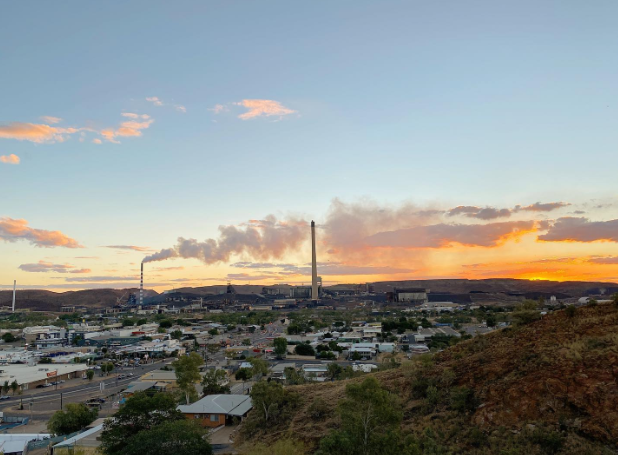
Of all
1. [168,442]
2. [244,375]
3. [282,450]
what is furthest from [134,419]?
[244,375]

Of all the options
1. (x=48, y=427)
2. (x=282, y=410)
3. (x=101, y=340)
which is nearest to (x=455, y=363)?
(x=282, y=410)

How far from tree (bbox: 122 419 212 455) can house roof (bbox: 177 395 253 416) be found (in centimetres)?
1413

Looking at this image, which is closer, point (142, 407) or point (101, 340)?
point (142, 407)

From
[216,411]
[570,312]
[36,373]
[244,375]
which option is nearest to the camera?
[570,312]

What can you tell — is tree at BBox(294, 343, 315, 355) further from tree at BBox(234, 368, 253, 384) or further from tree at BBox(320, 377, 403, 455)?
tree at BBox(320, 377, 403, 455)

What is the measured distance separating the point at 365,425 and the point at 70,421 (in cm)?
3093

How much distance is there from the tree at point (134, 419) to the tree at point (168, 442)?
5.21 ft

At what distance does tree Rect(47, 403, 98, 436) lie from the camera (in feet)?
122

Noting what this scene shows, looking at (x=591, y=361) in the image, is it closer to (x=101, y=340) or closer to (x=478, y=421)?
Result: (x=478, y=421)

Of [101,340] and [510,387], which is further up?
[510,387]

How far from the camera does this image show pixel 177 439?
23484mm

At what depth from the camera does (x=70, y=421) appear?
123ft

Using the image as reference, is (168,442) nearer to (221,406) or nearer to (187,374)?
(221,406)

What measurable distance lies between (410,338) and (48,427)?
6882cm
